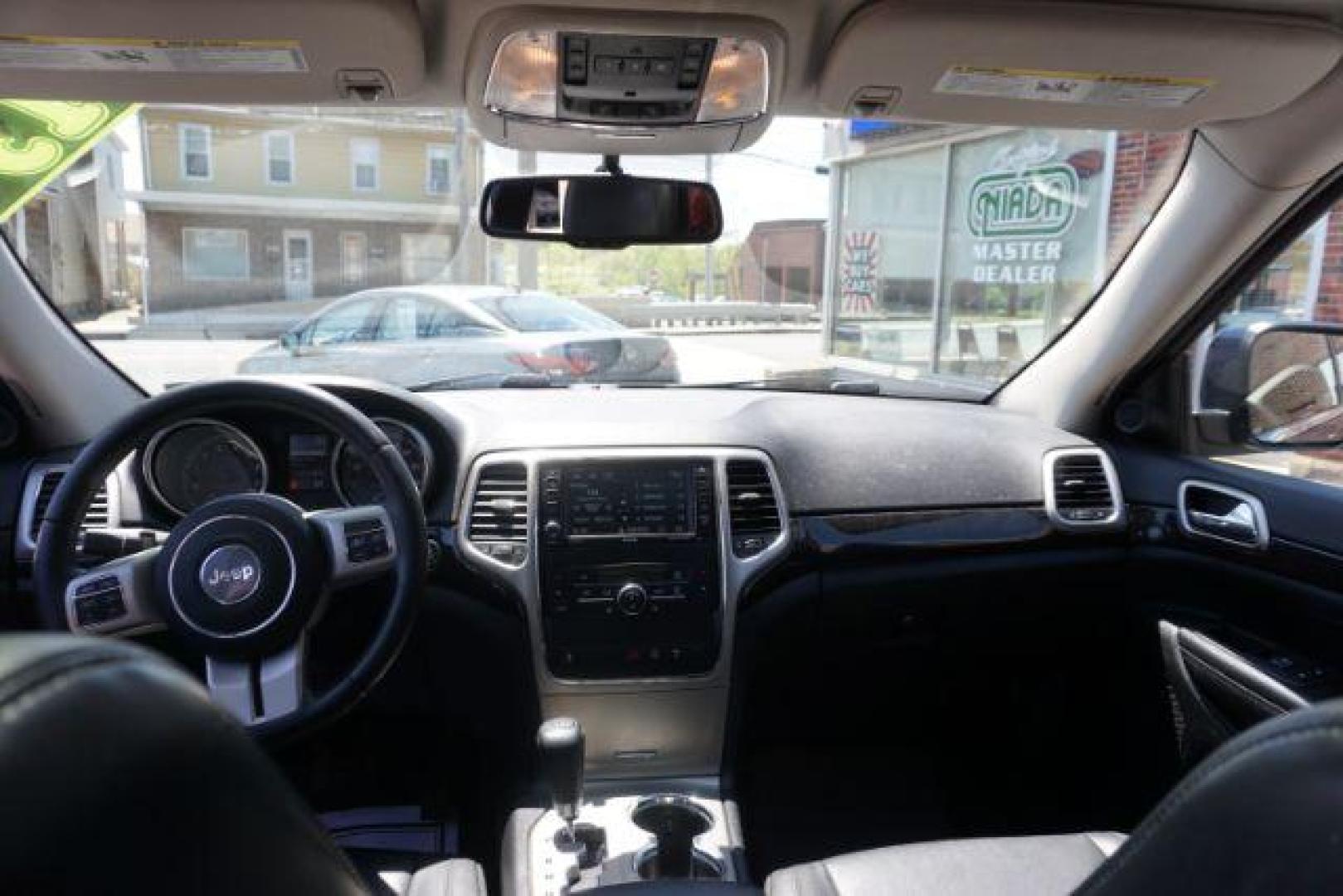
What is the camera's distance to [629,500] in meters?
2.83

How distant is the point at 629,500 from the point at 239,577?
43.5 inches

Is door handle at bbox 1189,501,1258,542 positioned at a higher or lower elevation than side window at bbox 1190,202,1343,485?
lower

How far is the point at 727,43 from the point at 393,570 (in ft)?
4.36

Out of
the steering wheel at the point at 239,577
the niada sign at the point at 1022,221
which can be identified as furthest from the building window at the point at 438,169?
the niada sign at the point at 1022,221

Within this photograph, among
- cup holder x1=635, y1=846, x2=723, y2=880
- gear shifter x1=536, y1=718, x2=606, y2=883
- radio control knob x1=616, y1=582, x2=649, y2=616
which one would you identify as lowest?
cup holder x1=635, y1=846, x2=723, y2=880

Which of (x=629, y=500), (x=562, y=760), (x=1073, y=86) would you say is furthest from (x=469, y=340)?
(x=1073, y=86)

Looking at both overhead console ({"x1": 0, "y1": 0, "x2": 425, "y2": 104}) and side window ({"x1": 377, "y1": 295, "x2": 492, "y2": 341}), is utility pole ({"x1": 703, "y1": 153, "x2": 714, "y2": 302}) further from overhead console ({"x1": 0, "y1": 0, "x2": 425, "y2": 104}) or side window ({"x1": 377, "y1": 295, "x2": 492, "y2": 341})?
overhead console ({"x1": 0, "y1": 0, "x2": 425, "y2": 104})

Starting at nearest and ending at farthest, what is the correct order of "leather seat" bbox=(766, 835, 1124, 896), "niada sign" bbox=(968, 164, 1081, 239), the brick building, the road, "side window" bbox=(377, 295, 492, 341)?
"leather seat" bbox=(766, 835, 1124, 896)
the road
"side window" bbox=(377, 295, 492, 341)
the brick building
"niada sign" bbox=(968, 164, 1081, 239)

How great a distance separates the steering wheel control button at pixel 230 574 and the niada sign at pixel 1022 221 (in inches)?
175

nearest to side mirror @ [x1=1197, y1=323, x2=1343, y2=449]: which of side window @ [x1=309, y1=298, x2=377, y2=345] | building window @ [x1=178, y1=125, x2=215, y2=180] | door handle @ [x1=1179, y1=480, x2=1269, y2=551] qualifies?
door handle @ [x1=1179, y1=480, x2=1269, y2=551]

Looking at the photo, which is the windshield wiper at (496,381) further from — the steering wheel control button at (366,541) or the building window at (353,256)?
the steering wheel control button at (366,541)

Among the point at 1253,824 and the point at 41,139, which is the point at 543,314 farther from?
the point at 1253,824

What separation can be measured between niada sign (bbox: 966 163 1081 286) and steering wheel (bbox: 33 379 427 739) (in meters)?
4.25

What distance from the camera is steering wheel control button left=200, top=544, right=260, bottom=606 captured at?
1998 millimetres
